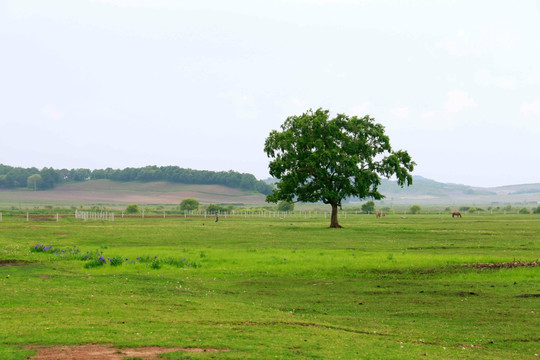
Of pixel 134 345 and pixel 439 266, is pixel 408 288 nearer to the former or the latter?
pixel 439 266

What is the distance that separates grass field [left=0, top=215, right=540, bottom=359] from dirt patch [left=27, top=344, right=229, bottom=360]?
216 millimetres

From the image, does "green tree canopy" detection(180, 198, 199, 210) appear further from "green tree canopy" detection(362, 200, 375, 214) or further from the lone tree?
the lone tree

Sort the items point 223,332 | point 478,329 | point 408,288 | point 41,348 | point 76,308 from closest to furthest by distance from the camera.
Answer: point 41,348
point 223,332
point 478,329
point 76,308
point 408,288

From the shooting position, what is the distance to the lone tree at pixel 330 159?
6850 centimetres

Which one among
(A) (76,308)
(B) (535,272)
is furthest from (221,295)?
(B) (535,272)

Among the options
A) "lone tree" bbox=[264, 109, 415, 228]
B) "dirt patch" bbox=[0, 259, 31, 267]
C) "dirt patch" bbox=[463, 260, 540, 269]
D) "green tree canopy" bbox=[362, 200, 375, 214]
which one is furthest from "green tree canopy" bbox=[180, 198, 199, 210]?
"dirt patch" bbox=[463, 260, 540, 269]

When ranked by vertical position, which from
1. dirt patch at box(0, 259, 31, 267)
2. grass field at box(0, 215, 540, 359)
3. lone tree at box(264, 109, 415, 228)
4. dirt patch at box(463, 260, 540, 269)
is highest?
lone tree at box(264, 109, 415, 228)

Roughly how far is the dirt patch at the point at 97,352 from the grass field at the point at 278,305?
0.22 metres

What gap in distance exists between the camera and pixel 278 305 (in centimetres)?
1870

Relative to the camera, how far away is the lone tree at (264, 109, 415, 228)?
68500 mm

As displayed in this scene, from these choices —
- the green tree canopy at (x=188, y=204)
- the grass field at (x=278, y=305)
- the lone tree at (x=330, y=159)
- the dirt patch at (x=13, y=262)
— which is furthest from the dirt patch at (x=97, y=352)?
the green tree canopy at (x=188, y=204)

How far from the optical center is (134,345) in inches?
466

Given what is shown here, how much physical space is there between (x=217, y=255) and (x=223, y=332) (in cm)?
1981

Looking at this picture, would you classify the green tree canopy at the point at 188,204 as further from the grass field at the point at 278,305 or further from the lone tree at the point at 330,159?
the grass field at the point at 278,305
